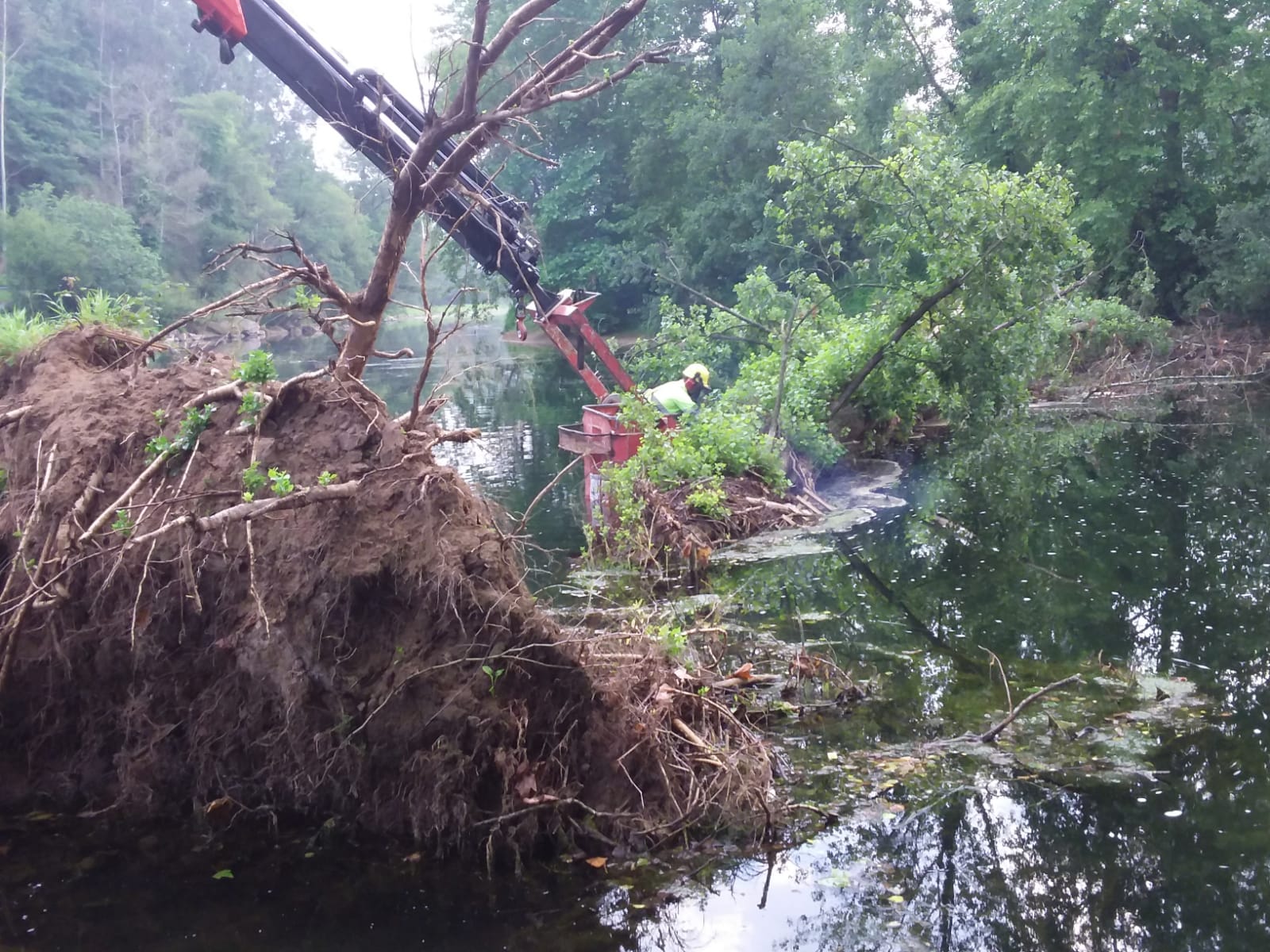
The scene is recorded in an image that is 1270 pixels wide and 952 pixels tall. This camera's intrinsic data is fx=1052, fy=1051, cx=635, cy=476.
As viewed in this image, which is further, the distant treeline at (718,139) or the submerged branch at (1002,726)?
the distant treeline at (718,139)

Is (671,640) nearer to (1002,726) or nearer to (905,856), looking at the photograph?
(905,856)

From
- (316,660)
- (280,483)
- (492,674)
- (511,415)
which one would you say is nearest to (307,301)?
(280,483)

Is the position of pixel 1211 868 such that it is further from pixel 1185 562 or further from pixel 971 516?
pixel 971 516

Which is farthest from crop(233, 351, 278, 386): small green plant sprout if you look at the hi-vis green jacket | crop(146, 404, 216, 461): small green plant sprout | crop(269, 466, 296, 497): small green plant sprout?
the hi-vis green jacket

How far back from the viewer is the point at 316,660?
567 cm

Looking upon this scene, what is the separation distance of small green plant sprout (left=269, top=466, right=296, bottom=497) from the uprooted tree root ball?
0.9 inches

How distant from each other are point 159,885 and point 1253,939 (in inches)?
205

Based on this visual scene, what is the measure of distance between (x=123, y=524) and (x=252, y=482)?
2.46 ft

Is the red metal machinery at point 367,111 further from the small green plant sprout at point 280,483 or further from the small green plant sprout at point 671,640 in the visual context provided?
the small green plant sprout at point 671,640

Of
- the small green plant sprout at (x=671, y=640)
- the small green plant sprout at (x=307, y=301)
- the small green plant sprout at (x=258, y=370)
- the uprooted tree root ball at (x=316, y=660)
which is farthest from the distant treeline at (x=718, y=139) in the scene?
the small green plant sprout at (x=671, y=640)

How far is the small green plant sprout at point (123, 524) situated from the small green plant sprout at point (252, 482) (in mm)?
632

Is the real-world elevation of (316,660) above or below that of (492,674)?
above

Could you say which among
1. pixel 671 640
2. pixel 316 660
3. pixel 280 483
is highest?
pixel 280 483

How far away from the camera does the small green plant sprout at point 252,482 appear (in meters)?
5.93
